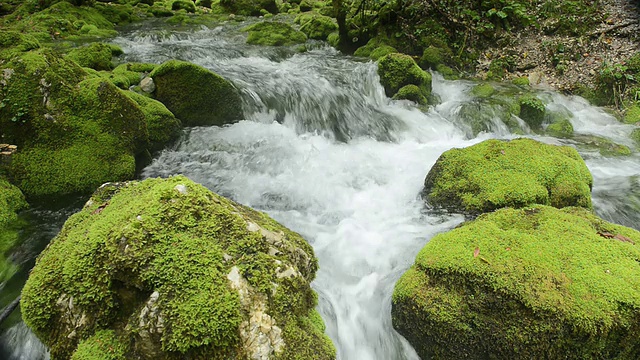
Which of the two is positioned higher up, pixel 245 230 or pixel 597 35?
pixel 597 35

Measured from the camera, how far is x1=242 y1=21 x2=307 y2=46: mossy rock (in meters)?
14.1

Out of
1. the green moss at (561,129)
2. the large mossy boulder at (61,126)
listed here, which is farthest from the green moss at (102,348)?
the green moss at (561,129)

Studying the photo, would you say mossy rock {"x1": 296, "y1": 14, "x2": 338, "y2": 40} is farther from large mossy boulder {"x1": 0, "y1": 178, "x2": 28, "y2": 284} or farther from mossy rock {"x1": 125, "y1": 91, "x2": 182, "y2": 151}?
large mossy boulder {"x1": 0, "y1": 178, "x2": 28, "y2": 284}

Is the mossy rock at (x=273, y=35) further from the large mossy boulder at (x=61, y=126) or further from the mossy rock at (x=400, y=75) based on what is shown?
the large mossy boulder at (x=61, y=126)

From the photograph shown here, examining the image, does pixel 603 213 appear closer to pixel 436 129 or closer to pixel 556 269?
pixel 556 269

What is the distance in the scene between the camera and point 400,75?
32.5 ft

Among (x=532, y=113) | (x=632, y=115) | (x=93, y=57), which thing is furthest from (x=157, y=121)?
(x=632, y=115)

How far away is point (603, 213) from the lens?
5.46 m

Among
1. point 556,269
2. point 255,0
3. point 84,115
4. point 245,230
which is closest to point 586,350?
point 556,269

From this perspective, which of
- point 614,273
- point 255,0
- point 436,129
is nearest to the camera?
point 614,273

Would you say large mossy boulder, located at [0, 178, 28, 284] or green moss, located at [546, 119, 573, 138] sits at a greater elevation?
green moss, located at [546, 119, 573, 138]

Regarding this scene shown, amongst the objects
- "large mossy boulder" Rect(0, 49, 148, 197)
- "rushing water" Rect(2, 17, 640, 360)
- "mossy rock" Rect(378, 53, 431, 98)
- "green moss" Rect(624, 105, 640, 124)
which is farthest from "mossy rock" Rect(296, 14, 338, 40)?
"large mossy boulder" Rect(0, 49, 148, 197)

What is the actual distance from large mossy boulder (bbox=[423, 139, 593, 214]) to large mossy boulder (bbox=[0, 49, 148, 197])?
4.83m

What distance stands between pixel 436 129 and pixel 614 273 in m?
6.07
